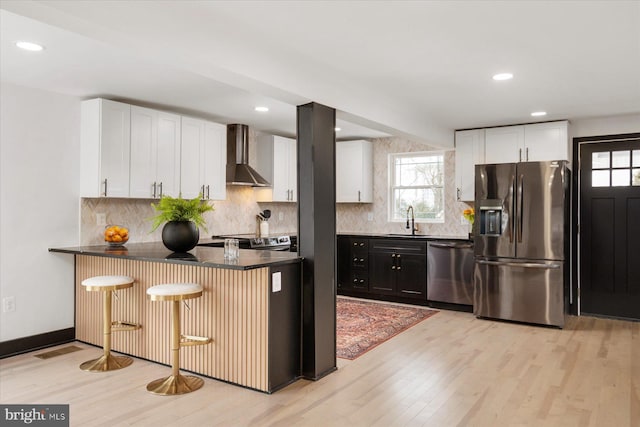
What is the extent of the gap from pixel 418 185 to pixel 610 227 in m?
2.47

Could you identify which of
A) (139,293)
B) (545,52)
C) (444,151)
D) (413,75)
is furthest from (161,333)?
(444,151)

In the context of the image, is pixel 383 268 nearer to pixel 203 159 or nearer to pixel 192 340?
pixel 203 159

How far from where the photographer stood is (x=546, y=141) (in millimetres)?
5570

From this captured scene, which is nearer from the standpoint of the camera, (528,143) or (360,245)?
(528,143)

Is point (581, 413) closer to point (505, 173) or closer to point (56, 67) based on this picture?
point (505, 173)

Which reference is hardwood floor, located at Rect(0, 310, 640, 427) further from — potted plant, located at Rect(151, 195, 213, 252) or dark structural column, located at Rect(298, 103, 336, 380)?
potted plant, located at Rect(151, 195, 213, 252)

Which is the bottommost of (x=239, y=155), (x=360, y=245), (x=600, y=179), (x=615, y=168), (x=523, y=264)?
(x=523, y=264)

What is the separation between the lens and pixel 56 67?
11.9ft

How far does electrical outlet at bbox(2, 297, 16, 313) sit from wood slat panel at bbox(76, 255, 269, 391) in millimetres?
Answer: 579

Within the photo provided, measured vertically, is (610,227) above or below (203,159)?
below

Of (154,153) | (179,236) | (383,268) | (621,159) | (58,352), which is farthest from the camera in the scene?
(383,268)

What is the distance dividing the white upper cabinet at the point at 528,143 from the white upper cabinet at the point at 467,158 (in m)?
0.10

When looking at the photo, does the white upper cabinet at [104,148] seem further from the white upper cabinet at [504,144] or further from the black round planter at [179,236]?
the white upper cabinet at [504,144]

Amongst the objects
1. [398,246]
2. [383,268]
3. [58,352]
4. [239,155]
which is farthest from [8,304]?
[398,246]
